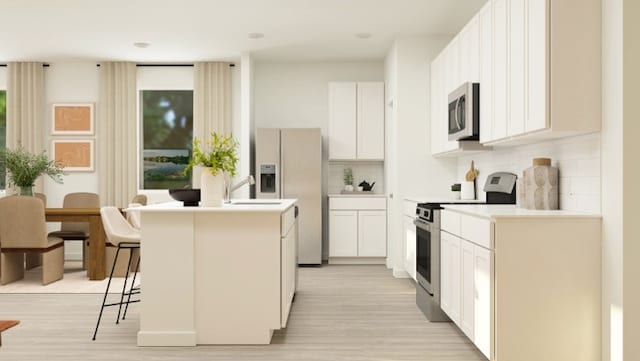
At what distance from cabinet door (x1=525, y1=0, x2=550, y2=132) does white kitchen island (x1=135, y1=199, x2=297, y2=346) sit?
1.63m

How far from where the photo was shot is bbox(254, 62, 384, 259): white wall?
761cm

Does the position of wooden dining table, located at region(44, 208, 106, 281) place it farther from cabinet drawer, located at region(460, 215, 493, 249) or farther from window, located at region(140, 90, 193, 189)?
cabinet drawer, located at region(460, 215, 493, 249)

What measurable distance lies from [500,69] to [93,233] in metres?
4.43

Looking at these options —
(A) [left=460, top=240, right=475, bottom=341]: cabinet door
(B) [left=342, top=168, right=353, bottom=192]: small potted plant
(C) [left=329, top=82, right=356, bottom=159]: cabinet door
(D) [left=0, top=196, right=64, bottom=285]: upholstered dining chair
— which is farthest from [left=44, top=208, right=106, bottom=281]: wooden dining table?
(A) [left=460, top=240, right=475, bottom=341]: cabinet door

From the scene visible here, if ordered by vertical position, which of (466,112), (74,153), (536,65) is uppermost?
(536,65)

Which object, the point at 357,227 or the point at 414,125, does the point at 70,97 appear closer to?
the point at 357,227

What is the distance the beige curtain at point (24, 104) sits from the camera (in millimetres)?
7504

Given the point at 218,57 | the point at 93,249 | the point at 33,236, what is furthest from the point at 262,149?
the point at 33,236

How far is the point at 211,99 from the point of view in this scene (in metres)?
7.55

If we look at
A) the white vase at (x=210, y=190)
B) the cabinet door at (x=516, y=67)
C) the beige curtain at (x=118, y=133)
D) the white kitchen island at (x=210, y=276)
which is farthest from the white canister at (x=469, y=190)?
the beige curtain at (x=118, y=133)

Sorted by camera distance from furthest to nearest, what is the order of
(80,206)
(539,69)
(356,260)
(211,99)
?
(211,99), (356,260), (80,206), (539,69)

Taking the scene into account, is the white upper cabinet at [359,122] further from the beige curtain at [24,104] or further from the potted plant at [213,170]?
the beige curtain at [24,104]

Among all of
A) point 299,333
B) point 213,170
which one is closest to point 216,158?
point 213,170

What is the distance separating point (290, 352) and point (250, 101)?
13.8 feet
